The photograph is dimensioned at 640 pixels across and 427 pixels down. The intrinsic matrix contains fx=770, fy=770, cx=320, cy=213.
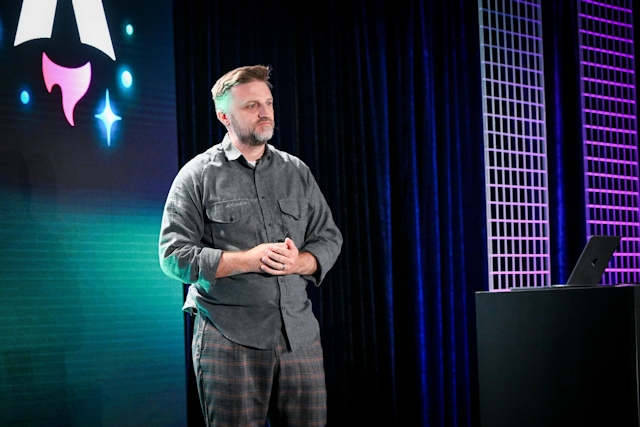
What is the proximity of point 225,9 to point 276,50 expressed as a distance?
1.03ft

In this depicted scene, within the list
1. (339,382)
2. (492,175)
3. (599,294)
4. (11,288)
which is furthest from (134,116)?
(492,175)

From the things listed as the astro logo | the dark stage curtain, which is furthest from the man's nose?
the dark stage curtain

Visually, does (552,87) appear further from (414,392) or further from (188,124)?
(188,124)

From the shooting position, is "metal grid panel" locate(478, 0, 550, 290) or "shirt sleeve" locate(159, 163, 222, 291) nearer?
"shirt sleeve" locate(159, 163, 222, 291)

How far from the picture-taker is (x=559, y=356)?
2906 millimetres

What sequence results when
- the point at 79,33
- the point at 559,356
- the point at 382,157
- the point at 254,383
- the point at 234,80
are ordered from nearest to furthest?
1. the point at 254,383
2. the point at 234,80
3. the point at 559,356
4. the point at 79,33
5. the point at 382,157

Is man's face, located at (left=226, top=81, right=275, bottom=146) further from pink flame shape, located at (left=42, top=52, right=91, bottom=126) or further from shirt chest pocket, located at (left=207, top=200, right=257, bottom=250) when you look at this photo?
pink flame shape, located at (left=42, top=52, right=91, bottom=126)

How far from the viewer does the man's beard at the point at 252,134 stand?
2.68m

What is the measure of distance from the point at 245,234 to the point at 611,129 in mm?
3009

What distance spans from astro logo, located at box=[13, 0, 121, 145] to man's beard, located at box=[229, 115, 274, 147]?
2.14 ft

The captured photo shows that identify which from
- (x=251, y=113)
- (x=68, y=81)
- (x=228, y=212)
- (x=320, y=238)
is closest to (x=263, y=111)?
(x=251, y=113)

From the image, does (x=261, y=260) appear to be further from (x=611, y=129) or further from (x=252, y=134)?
(x=611, y=129)

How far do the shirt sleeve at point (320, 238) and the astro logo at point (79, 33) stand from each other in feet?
2.93

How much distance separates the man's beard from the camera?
2680 millimetres
